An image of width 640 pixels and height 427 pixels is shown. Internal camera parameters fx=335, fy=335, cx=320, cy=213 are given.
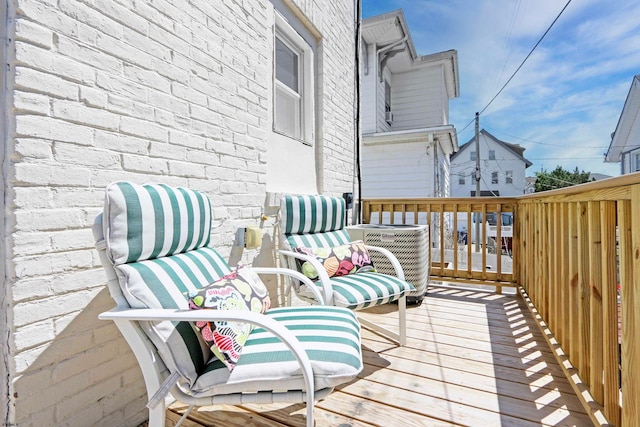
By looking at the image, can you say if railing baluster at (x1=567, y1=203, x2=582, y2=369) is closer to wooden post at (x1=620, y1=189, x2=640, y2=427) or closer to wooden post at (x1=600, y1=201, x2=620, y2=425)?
wooden post at (x1=600, y1=201, x2=620, y2=425)

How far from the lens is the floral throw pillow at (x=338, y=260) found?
2371 mm

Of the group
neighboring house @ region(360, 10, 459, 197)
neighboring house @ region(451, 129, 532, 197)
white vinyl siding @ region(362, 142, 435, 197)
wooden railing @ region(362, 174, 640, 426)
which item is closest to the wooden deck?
wooden railing @ region(362, 174, 640, 426)

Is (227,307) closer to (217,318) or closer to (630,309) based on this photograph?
(217,318)

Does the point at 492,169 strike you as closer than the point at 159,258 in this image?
No

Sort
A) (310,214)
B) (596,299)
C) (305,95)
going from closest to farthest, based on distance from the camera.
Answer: (596,299) < (310,214) < (305,95)

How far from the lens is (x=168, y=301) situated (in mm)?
1253

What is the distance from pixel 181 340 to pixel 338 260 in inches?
57.1

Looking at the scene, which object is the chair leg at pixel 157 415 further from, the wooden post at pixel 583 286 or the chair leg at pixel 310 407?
the wooden post at pixel 583 286

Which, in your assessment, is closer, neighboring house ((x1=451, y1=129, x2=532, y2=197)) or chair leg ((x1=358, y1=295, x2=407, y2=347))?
chair leg ((x1=358, y1=295, x2=407, y2=347))

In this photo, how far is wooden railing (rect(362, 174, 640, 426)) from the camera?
3.84 ft

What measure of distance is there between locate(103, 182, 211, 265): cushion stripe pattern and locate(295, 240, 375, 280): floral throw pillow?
2.83ft

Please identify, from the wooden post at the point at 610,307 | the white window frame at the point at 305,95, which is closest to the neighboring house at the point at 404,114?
the white window frame at the point at 305,95

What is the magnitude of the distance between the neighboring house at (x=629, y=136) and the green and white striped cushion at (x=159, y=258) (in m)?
11.2

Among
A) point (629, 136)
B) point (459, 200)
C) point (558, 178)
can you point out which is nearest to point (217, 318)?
point (459, 200)
